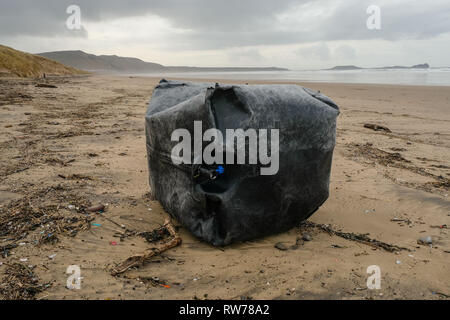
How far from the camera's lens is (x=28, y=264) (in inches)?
81.4

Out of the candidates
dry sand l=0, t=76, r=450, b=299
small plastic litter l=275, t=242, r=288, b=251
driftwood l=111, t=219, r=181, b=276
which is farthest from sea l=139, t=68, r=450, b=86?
driftwood l=111, t=219, r=181, b=276

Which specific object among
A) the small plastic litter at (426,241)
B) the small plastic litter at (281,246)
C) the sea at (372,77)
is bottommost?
the small plastic litter at (426,241)

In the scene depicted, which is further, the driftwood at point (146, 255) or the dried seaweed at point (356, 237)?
the dried seaweed at point (356, 237)

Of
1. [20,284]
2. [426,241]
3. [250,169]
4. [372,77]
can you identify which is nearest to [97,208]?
[20,284]

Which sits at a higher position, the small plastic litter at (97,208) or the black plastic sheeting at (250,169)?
the black plastic sheeting at (250,169)

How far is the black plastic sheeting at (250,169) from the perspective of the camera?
2.13m

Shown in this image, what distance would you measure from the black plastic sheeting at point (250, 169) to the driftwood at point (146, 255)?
0.13m

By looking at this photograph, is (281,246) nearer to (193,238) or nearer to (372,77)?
(193,238)

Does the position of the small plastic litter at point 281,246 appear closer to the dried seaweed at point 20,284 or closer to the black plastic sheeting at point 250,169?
the black plastic sheeting at point 250,169

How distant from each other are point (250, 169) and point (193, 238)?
799 millimetres

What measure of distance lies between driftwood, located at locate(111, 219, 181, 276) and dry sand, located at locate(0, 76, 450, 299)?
0.15ft

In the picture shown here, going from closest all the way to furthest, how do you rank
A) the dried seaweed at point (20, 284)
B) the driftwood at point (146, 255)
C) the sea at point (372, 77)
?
the dried seaweed at point (20, 284) → the driftwood at point (146, 255) → the sea at point (372, 77)

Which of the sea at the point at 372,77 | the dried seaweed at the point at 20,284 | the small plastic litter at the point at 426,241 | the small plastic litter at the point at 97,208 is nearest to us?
the dried seaweed at the point at 20,284

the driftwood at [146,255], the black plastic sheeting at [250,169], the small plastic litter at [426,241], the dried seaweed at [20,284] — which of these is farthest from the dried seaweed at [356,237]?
the dried seaweed at [20,284]
